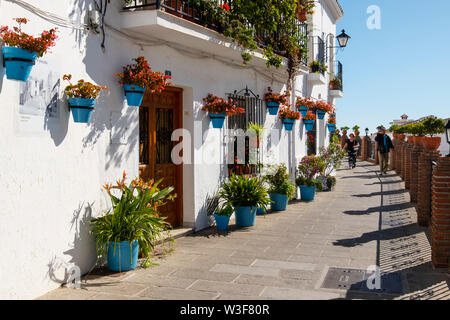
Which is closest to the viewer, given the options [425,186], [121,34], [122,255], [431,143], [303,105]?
[122,255]

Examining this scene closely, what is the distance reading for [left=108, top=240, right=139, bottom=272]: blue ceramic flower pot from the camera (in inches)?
227

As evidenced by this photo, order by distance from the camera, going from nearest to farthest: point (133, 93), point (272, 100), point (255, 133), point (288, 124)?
point (133, 93) → point (255, 133) → point (272, 100) → point (288, 124)

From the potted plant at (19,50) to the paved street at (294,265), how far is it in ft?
8.03

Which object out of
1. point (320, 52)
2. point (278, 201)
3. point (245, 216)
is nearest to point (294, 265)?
point (245, 216)

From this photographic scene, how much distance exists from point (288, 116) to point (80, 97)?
7607 millimetres

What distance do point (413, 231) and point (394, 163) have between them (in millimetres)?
13379

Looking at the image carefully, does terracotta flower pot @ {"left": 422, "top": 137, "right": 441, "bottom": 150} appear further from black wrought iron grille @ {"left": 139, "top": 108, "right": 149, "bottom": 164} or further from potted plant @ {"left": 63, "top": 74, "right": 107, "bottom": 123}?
potted plant @ {"left": 63, "top": 74, "right": 107, "bottom": 123}

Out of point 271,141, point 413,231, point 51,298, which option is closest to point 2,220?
point 51,298

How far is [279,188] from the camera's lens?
426 inches

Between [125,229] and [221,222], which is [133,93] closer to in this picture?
[125,229]

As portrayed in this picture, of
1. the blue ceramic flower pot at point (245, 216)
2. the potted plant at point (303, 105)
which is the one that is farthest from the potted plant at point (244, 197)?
the potted plant at point (303, 105)
